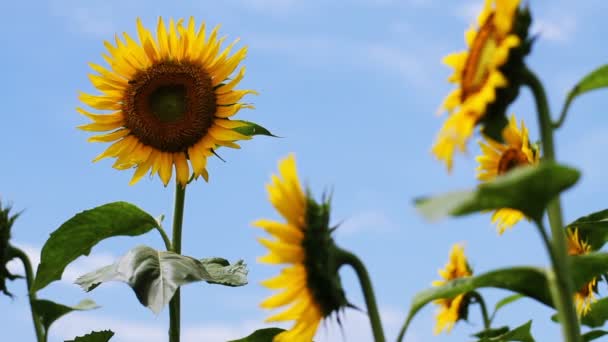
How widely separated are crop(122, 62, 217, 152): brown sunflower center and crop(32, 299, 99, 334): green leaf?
0.96 metres

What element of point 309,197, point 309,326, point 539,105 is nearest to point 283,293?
point 309,326

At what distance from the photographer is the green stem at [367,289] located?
6.17 ft

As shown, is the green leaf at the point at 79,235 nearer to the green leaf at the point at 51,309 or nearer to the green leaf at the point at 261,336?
the green leaf at the point at 51,309

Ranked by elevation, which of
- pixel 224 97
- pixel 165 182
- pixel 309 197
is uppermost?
pixel 224 97

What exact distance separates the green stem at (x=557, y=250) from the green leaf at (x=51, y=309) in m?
2.11

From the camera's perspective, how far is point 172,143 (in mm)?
4082

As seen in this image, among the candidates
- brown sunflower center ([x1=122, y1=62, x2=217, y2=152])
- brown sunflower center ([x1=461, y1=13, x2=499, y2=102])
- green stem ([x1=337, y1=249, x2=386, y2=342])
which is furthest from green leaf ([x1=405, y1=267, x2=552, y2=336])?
brown sunflower center ([x1=122, y1=62, x2=217, y2=152])

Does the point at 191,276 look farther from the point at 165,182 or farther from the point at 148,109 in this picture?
the point at 148,109

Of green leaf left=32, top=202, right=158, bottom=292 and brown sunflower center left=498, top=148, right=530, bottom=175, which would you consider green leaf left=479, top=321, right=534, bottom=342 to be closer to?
brown sunflower center left=498, top=148, right=530, bottom=175

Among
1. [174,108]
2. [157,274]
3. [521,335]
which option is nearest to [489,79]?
[521,335]

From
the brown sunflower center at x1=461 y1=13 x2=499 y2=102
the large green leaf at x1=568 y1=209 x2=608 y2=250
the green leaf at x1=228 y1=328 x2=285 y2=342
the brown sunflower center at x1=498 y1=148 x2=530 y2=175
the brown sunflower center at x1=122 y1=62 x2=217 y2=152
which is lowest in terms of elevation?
the green leaf at x1=228 y1=328 x2=285 y2=342

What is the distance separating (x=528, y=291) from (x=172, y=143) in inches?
94.1

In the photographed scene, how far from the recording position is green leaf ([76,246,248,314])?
2988 mm

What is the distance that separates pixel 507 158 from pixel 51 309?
1822 millimetres
